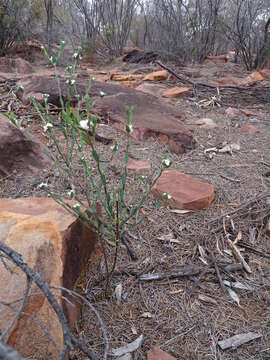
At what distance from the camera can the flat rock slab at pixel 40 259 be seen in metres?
1.23

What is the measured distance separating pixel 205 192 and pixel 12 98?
7.85ft

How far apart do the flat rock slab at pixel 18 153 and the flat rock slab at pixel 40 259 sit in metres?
0.63

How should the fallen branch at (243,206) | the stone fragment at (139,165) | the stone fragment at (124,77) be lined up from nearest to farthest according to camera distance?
the fallen branch at (243,206) → the stone fragment at (139,165) → the stone fragment at (124,77)

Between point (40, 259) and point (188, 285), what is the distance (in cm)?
73

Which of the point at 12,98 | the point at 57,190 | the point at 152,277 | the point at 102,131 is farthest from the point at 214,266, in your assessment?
the point at 12,98

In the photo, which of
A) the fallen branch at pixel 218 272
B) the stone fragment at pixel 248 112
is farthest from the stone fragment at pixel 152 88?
the fallen branch at pixel 218 272

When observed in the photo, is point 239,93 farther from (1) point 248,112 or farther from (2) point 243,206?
(2) point 243,206

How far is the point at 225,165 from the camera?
2.88 m

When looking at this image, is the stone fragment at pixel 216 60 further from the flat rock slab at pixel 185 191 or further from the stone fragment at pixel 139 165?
the flat rock slab at pixel 185 191

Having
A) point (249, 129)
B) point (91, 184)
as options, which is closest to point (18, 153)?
point (91, 184)

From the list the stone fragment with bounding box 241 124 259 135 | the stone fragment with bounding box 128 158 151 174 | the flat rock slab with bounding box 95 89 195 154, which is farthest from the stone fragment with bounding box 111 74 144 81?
the stone fragment with bounding box 128 158 151 174

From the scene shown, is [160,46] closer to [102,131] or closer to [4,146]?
[102,131]

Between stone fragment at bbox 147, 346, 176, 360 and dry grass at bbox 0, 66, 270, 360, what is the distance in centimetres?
4

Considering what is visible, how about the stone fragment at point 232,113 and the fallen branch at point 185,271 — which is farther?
the stone fragment at point 232,113
